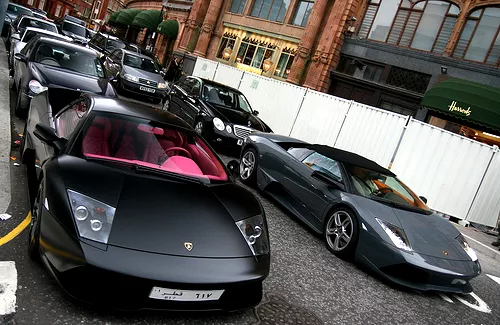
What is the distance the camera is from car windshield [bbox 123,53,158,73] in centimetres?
1509

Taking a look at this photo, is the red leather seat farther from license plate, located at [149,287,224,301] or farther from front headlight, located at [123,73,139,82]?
front headlight, located at [123,73,139,82]

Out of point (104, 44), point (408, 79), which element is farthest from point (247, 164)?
point (104, 44)

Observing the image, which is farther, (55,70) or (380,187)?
(55,70)

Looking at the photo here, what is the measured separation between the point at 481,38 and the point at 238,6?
59.9ft

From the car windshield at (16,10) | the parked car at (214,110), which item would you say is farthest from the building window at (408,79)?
the car windshield at (16,10)

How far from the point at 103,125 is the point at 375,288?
11.4 feet

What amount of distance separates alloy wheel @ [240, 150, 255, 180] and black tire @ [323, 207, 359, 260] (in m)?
2.33

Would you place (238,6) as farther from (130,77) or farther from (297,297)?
(297,297)

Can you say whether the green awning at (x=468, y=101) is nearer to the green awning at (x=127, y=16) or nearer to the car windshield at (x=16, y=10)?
the car windshield at (x=16, y=10)

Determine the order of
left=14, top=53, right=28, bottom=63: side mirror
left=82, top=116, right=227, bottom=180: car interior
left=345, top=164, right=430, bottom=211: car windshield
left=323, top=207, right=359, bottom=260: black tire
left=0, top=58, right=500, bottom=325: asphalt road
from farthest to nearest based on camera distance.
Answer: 1. left=14, top=53, right=28, bottom=63: side mirror
2. left=345, top=164, right=430, bottom=211: car windshield
3. left=323, top=207, right=359, bottom=260: black tire
4. left=82, top=116, right=227, bottom=180: car interior
5. left=0, top=58, right=500, bottom=325: asphalt road

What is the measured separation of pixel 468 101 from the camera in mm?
14109

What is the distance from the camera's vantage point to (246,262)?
288cm

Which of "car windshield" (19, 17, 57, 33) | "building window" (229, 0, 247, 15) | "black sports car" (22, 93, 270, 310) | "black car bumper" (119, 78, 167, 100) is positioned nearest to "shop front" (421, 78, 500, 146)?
"black car bumper" (119, 78, 167, 100)

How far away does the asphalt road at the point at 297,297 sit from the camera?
2693 mm
